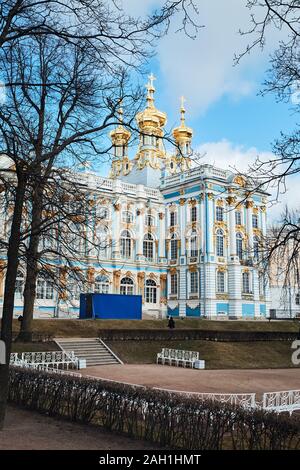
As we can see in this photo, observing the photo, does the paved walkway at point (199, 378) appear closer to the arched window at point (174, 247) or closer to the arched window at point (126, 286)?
the arched window at point (126, 286)

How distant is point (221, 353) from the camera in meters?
27.4

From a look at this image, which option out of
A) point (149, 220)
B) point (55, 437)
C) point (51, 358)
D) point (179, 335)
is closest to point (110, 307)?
point (179, 335)

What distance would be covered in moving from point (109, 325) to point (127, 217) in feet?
59.9

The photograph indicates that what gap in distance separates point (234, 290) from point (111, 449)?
40.9 meters

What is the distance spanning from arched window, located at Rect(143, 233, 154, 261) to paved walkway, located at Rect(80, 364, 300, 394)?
26.8 meters

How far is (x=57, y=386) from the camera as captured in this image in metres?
10.4

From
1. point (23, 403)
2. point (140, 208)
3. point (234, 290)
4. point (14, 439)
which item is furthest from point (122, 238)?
point (14, 439)

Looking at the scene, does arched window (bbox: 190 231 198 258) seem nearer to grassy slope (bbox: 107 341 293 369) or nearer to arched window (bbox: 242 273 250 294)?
arched window (bbox: 242 273 250 294)

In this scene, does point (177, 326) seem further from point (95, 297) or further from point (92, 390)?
point (92, 390)

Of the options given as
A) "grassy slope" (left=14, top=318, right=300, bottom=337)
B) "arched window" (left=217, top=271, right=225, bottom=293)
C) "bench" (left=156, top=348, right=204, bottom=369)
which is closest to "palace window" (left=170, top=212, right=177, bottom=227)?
"arched window" (left=217, top=271, right=225, bottom=293)

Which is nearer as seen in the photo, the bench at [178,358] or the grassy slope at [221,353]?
the bench at [178,358]

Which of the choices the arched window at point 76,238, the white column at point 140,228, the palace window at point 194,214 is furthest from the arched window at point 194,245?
the arched window at point 76,238

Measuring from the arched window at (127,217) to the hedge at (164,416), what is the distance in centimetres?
3875

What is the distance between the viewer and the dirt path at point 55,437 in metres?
7.86
